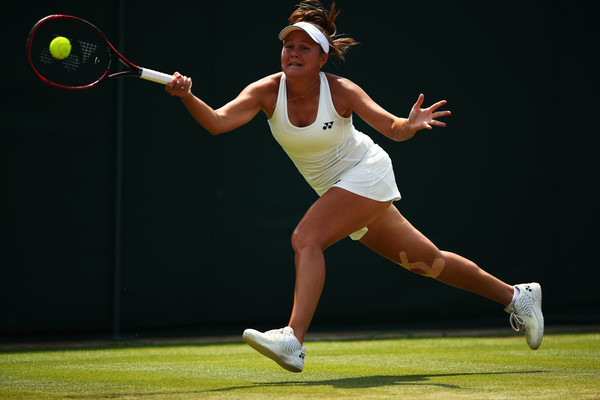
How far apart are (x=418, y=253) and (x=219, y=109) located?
1280 millimetres

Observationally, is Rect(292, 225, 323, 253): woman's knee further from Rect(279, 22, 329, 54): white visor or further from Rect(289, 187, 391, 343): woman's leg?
Rect(279, 22, 329, 54): white visor

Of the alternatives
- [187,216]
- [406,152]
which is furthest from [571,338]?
[187,216]

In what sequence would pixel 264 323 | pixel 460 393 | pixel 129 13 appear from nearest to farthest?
1. pixel 460 393
2. pixel 129 13
3. pixel 264 323

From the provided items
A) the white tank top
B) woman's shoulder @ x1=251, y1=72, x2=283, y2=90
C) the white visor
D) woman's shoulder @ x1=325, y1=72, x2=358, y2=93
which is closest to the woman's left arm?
woman's shoulder @ x1=325, y1=72, x2=358, y2=93

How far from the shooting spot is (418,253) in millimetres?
4586

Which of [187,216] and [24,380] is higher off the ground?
[187,216]

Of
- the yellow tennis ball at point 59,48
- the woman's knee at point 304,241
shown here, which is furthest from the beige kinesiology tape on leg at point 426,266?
the yellow tennis ball at point 59,48

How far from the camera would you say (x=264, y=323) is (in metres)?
7.07

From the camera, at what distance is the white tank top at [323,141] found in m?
4.31

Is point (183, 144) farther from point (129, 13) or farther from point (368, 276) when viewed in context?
point (368, 276)

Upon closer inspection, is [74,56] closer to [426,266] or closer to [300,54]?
[300,54]

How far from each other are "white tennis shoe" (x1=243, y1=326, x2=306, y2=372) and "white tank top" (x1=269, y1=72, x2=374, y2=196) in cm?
94

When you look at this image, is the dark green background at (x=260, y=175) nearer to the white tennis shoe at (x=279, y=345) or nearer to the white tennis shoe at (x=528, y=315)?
the white tennis shoe at (x=528, y=315)

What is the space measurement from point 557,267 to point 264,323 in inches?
103
